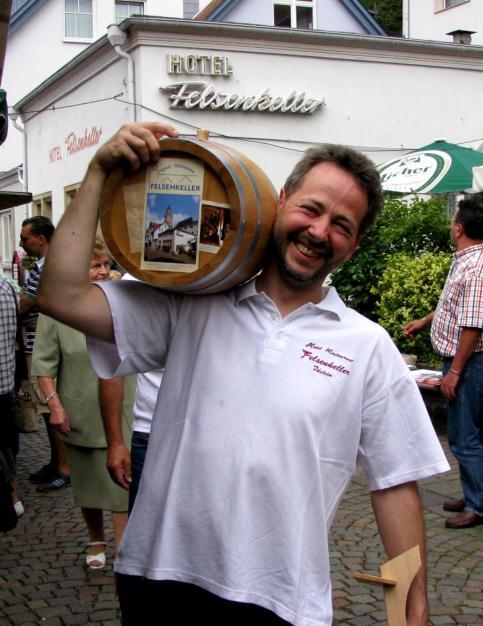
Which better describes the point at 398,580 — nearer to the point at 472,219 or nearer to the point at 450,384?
the point at 450,384

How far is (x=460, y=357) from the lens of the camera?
5992 millimetres

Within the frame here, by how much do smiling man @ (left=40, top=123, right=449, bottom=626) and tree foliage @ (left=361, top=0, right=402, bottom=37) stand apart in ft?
148

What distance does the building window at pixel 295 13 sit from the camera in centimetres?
2366

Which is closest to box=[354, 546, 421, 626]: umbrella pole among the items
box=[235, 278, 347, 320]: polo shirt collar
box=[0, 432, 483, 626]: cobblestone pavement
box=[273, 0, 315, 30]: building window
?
box=[235, 278, 347, 320]: polo shirt collar

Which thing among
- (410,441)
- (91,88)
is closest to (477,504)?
(410,441)

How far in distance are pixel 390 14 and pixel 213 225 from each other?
4588 centimetres

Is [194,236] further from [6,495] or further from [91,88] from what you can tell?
[91,88]

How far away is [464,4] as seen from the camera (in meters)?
27.1

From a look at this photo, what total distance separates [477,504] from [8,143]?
29.3 metres

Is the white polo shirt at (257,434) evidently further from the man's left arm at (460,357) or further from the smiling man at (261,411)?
the man's left arm at (460,357)

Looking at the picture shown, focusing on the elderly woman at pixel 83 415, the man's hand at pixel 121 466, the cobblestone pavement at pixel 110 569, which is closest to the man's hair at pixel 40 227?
the elderly woman at pixel 83 415

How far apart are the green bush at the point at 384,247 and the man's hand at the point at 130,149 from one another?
30.8 ft

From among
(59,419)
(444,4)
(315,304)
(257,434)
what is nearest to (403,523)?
(257,434)

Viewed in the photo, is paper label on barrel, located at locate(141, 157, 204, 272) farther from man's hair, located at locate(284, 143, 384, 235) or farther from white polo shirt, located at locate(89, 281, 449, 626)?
man's hair, located at locate(284, 143, 384, 235)
